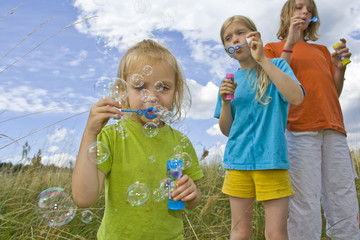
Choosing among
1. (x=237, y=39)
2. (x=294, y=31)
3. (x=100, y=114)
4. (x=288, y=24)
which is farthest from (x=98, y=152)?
(x=288, y=24)

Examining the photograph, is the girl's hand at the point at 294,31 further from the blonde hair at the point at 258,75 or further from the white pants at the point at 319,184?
the white pants at the point at 319,184

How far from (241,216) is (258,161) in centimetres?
41

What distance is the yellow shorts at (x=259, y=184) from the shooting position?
195 cm

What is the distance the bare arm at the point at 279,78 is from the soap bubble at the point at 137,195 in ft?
3.70

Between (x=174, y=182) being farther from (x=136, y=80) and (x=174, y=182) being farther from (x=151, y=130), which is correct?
(x=136, y=80)

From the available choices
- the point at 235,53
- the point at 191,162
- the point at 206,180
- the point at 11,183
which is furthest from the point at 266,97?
the point at 11,183

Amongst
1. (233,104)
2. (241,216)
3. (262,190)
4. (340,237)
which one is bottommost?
(340,237)

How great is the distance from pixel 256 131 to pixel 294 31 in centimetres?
102

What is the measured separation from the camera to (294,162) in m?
2.38

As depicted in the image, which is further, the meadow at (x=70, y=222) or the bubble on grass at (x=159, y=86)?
the meadow at (x=70, y=222)

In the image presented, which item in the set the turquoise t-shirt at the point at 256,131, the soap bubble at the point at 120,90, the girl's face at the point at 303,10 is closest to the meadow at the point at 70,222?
the turquoise t-shirt at the point at 256,131

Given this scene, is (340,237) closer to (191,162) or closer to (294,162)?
(294,162)

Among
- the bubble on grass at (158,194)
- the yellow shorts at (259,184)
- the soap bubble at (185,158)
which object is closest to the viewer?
the bubble on grass at (158,194)

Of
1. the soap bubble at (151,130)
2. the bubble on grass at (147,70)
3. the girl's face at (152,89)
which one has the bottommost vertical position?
the soap bubble at (151,130)
